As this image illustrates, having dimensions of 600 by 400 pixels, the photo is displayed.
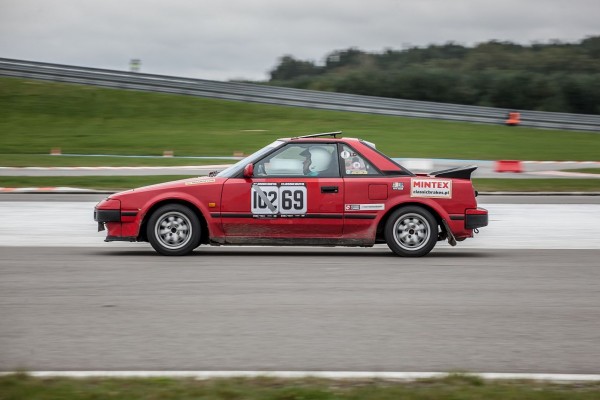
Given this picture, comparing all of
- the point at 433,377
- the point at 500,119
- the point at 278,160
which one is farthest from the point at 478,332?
the point at 500,119

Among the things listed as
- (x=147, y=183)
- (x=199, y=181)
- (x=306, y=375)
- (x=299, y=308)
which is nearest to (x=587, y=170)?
(x=147, y=183)

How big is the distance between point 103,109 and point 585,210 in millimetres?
26254

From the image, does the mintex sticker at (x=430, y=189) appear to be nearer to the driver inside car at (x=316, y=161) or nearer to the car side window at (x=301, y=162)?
the car side window at (x=301, y=162)

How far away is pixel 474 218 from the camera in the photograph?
34.2ft

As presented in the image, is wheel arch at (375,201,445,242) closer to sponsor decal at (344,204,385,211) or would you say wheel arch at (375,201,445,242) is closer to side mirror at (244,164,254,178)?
sponsor decal at (344,204,385,211)

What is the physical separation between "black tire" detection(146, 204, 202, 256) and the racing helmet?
1.46 m

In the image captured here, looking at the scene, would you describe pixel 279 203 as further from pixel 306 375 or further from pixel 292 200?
pixel 306 375

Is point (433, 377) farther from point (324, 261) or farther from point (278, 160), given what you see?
point (278, 160)

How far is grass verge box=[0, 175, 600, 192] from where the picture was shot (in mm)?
20906

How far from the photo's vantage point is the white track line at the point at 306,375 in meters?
4.93

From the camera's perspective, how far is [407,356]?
18.5 ft

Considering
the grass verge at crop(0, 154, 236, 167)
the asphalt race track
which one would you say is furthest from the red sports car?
the grass verge at crop(0, 154, 236, 167)

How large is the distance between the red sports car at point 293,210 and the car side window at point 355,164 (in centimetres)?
3

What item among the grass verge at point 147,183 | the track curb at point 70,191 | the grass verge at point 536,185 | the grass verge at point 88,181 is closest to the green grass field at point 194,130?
the grass verge at point 88,181
